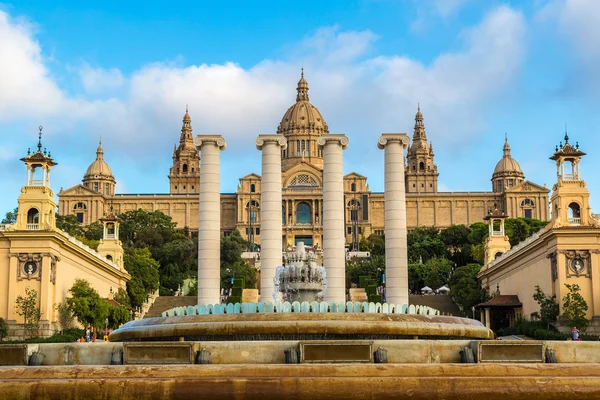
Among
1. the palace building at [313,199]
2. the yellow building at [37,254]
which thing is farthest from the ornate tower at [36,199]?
the palace building at [313,199]

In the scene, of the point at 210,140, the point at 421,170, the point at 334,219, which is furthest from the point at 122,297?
the point at 421,170

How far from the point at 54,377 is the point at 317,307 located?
38.6ft

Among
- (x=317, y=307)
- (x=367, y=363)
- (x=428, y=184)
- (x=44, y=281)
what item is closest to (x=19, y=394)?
(x=367, y=363)

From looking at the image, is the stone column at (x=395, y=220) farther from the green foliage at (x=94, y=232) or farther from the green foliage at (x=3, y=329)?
the green foliage at (x=94, y=232)

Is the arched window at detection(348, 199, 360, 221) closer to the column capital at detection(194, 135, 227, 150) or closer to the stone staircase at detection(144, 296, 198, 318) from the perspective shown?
the stone staircase at detection(144, 296, 198, 318)

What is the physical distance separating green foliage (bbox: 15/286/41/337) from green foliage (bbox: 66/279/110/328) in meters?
3.75

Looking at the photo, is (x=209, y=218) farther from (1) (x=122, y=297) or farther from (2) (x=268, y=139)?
(1) (x=122, y=297)

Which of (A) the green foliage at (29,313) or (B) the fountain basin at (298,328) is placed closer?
(B) the fountain basin at (298,328)

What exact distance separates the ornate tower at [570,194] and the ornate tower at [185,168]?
112229 millimetres

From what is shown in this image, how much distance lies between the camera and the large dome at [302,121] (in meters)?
172

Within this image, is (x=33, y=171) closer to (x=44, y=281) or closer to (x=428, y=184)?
(x=44, y=281)

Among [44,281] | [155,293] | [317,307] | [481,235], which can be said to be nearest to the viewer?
[317,307]

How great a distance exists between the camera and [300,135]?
561ft

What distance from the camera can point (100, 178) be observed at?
157625 millimetres
